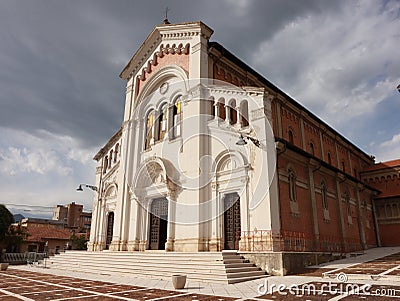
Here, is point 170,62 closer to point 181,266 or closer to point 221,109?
point 221,109

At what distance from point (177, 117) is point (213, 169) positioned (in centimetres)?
499

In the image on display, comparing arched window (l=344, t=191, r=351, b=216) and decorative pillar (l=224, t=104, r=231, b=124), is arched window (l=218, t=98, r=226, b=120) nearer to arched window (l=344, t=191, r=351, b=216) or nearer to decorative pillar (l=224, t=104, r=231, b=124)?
decorative pillar (l=224, t=104, r=231, b=124)

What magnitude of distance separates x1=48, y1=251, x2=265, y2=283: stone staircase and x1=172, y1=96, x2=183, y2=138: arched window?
23.9 feet

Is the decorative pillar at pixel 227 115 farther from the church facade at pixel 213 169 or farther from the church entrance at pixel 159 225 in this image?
the church entrance at pixel 159 225

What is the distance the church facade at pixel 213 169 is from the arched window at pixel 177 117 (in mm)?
65

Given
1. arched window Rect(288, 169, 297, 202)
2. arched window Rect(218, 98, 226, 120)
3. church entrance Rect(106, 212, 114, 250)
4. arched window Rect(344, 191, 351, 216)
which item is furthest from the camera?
church entrance Rect(106, 212, 114, 250)

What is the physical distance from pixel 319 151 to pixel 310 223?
10.9 meters

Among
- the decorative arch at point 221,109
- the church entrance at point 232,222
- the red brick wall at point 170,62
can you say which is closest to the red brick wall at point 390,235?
the church entrance at point 232,222

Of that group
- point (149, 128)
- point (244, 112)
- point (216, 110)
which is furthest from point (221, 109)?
point (149, 128)

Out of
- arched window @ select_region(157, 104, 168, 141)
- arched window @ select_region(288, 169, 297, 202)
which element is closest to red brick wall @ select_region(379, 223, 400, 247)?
arched window @ select_region(288, 169, 297, 202)

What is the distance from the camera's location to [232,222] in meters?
14.1

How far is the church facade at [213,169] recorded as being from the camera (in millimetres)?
13312

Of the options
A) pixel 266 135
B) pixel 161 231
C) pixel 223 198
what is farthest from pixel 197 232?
pixel 266 135

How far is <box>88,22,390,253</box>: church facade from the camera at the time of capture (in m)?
13.3
